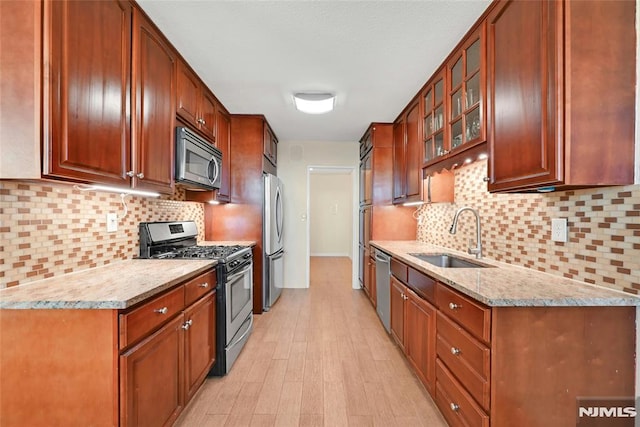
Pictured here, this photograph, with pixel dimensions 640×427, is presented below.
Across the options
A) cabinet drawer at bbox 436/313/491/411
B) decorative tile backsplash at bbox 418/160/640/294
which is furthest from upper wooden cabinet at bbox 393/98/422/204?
cabinet drawer at bbox 436/313/491/411

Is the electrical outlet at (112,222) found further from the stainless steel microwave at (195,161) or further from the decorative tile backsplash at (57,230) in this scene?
the stainless steel microwave at (195,161)

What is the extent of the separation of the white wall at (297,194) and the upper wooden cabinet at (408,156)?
128 centimetres

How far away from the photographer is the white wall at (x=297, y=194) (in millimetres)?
4484

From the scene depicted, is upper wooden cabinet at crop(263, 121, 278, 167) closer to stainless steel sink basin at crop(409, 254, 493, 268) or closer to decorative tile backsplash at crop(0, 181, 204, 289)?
decorative tile backsplash at crop(0, 181, 204, 289)

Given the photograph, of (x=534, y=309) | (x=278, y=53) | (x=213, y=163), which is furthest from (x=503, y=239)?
(x=213, y=163)

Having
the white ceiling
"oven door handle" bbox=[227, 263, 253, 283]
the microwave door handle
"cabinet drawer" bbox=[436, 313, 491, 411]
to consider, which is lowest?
"cabinet drawer" bbox=[436, 313, 491, 411]

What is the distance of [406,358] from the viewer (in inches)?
88.4

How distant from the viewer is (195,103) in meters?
2.33

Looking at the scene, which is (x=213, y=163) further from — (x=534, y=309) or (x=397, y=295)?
(x=534, y=309)

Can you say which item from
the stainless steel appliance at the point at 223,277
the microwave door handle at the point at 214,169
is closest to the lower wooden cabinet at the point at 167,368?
the stainless steel appliance at the point at 223,277

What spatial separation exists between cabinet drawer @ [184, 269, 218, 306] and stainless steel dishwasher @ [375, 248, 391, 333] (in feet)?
5.17

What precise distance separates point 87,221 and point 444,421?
241 cm

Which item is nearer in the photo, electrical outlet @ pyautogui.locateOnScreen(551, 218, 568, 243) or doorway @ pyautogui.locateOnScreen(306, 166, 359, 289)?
electrical outlet @ pyautogui.locateOnScreen(551, 218, 568, 243)

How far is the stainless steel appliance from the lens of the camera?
6.86 feet
